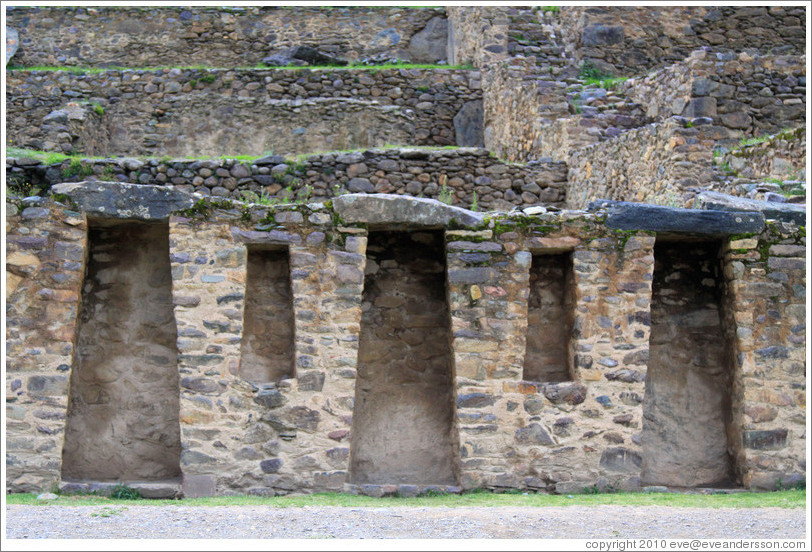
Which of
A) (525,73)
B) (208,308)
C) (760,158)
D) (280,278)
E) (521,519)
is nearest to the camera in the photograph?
(521,519)

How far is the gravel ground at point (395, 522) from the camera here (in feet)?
20.5

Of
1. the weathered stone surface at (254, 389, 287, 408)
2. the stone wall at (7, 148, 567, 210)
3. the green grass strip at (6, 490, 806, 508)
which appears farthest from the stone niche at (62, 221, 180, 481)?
the stone wall at (7, 148, 567, 210)

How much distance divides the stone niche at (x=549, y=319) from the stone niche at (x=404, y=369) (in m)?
0.85

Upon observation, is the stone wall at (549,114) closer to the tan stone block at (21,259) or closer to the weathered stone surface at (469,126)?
the weathered stone surface at (469,126)

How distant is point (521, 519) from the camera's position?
6.80 m

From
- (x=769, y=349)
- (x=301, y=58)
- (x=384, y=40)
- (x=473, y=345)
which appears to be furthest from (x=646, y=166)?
(x=384, y=40)

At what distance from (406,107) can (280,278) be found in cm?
974

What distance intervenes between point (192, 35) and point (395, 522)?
18413 millimetres

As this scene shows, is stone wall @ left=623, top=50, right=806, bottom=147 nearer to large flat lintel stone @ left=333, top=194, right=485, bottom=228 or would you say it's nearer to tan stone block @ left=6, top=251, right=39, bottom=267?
large flat lintel stone @ left=333, top=194, right=485, bottom=228

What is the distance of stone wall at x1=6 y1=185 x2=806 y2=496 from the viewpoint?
809cm

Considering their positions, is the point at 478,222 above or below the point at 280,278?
above

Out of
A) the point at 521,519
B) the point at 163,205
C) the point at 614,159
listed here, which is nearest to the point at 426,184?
the point at 614,159

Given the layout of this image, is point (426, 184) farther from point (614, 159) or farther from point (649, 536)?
point (649, 536)

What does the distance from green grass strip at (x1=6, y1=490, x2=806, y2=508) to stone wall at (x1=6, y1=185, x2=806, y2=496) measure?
219mm
